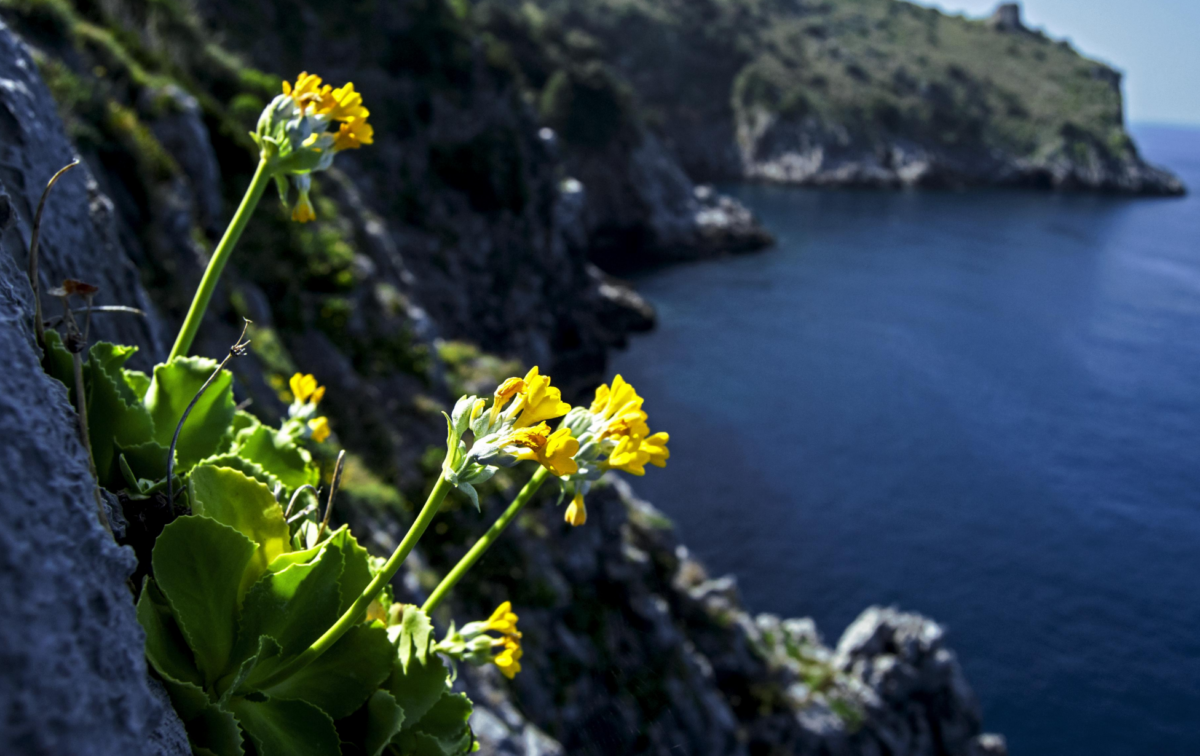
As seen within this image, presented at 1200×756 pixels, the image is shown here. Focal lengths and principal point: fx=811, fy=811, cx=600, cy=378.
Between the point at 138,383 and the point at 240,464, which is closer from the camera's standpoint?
the point at 240,464

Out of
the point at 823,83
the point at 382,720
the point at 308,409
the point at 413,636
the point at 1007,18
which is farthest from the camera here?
the point at 1007,18

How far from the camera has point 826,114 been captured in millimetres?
110625

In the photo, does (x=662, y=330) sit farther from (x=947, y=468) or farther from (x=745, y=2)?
(x=745, y=2)

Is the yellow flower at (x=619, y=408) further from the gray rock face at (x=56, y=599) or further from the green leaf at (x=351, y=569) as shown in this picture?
the gray rock face at (x=56, y=599)

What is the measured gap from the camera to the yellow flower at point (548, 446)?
1667 millimetres

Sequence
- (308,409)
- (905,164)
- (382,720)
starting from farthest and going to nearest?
(905,164) → (308,409) → (382,720)

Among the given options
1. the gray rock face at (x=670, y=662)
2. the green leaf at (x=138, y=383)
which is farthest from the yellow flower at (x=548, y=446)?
the gray rock face at (x=670, y=662)

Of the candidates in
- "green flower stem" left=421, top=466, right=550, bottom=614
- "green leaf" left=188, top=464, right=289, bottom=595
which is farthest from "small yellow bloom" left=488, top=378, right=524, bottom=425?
"green leaf" left=188, top=464, right=289, bottom=595

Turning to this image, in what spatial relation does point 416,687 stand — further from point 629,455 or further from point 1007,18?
point 1007,18

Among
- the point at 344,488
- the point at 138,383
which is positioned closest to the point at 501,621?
the point at 138,383

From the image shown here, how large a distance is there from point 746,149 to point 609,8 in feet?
88.8

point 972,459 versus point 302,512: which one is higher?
point 302,512

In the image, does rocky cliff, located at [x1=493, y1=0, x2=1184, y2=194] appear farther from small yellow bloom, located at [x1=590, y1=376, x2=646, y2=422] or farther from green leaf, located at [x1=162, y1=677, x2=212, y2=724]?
green leaf, located at [x1=162, y1=677, x2=212, y2=724]

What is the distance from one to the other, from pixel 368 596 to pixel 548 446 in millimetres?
514
